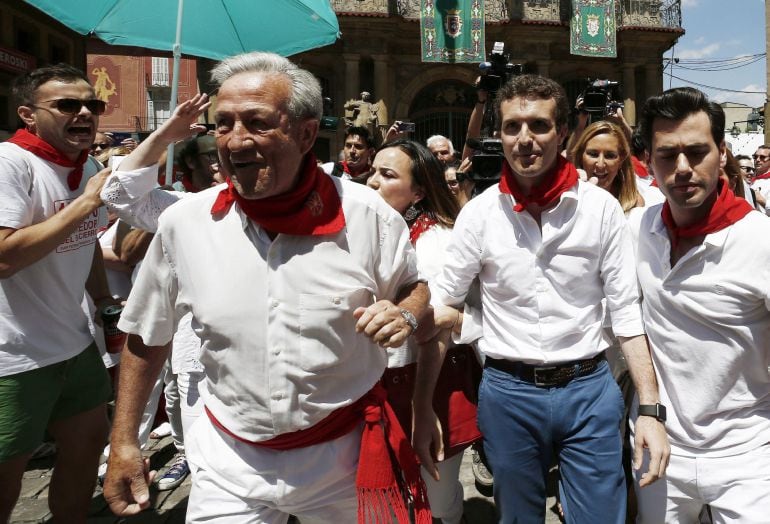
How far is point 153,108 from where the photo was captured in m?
30.3

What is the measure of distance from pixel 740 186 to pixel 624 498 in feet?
7.27

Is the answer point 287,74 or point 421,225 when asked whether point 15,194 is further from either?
point 421,225

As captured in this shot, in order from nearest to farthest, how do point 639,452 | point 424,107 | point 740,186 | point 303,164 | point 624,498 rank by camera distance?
1. point 303,164
2. point 639,452
3. point 624,498
4. point 740,186
5. point 424,107

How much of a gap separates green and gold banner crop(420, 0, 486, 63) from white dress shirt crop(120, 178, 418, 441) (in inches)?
833

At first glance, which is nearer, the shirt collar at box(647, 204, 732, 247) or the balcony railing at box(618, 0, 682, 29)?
the shirt collar at box(647, 204, 732, 247)

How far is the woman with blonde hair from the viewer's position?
351 centimetres

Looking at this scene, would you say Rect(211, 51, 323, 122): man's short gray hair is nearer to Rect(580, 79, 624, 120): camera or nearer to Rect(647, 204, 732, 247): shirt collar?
Rect(647, 204, 732, 247): shirt collar

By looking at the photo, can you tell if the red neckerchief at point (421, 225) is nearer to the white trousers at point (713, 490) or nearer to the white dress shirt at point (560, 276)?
the white dress shirt at point (560, 276)

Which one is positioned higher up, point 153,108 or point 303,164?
point 153,108

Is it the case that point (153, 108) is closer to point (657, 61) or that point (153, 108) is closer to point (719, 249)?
point (657, 61)

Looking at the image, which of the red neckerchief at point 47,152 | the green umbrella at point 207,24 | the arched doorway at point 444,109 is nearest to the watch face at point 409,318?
the red neckerchief at point 47,152

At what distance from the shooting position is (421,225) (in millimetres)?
3008

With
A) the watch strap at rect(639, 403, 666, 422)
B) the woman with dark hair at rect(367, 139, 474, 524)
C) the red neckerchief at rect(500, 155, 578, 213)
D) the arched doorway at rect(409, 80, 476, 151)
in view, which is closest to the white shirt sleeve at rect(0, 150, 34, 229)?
the woman with dark hair at rect(367, 139, 474, 524)

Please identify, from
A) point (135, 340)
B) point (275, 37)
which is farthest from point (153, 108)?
point (135, 340)
